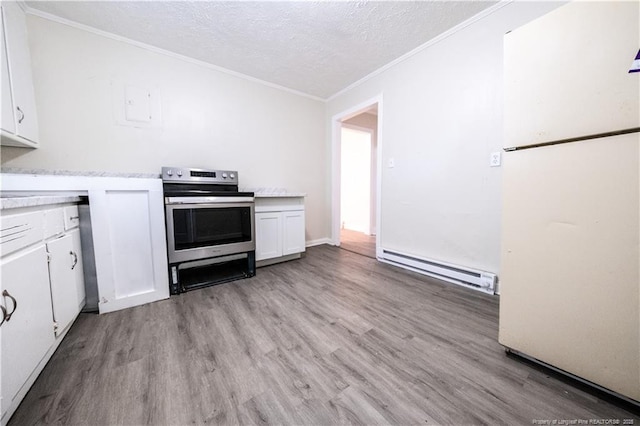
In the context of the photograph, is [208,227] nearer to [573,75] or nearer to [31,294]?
[31,294]

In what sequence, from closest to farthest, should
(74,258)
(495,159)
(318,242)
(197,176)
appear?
(74,258) → (495,159) → (197,176) → (318,242)

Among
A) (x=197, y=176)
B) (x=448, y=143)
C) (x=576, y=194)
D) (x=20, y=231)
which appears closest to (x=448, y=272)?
(x=448, y=143)

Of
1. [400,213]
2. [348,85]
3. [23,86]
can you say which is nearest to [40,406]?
[23,86]

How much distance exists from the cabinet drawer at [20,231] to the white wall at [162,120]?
1.32m

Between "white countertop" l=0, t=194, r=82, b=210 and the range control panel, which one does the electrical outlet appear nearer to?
the range control panel

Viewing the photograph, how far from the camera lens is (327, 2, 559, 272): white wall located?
1801 millimetres

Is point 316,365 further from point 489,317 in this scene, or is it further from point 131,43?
point 131,43

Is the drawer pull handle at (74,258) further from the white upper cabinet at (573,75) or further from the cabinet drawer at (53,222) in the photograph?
the white upper cabinet at (573,75)

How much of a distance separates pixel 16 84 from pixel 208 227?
5.32ft

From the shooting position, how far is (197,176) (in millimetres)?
2256

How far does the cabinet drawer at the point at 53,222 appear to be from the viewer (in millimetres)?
1120

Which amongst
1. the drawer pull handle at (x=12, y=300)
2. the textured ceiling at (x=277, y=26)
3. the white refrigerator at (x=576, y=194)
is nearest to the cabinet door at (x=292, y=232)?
the textured ceiling at (x=277, y=26)

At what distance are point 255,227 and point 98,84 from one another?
6.30ft

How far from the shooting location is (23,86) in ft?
5.41
